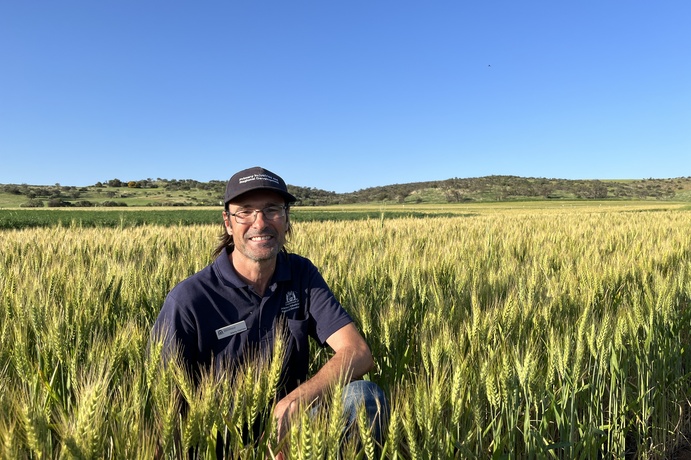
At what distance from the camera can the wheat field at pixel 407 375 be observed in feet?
3.30

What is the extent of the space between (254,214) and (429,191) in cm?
9727

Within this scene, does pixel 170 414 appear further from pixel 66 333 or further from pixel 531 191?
pixel 531 191

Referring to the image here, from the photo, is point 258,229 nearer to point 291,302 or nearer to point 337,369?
point 291,302

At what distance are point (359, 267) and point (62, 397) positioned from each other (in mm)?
2022

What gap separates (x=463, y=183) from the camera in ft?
331

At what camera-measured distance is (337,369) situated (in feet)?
5.47

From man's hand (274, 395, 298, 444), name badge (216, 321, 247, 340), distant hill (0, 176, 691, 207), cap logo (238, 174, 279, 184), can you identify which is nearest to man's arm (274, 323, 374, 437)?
man's hand (274, 395, 298, 444)

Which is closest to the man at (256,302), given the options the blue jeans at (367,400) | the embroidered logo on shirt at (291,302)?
the embroidered logo on shirt at (291,302)

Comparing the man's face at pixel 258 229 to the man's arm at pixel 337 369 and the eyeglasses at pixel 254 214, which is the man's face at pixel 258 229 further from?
the man's arm at pixel 337 369

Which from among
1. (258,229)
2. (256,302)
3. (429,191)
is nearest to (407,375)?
(256,302)

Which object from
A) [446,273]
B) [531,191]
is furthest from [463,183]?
[446,273]

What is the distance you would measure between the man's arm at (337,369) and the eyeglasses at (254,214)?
59 cm

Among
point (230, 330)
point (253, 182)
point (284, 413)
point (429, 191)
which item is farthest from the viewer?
point (429, 191)

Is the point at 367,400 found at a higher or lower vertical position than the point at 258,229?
lower
